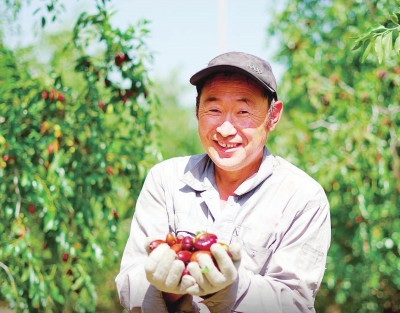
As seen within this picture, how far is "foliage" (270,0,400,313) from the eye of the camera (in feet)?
14.5

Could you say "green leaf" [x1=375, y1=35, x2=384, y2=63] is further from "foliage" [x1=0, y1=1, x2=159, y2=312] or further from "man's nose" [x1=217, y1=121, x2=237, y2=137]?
"foliage" [x1=0, y1=1, x2=159, y2=312]

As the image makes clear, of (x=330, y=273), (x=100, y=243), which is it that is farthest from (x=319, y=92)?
(x=100, y=243)

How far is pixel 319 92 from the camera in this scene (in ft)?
16.4

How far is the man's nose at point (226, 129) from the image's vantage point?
1.99m

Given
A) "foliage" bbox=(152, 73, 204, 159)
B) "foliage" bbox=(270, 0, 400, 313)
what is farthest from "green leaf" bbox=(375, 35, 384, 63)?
"foliage" bbox=(152, 73, 204, 159)

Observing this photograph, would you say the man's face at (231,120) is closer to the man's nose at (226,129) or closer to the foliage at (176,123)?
the man's nose at (226,129)

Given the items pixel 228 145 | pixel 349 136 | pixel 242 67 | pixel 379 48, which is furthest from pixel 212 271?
pixel 349 136

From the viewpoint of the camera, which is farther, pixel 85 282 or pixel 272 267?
pixel 85 282

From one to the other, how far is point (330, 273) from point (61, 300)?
2355 millimetres

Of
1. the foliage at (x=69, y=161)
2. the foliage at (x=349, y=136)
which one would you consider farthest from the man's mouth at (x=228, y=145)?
the foliage at (x=349, y=136)

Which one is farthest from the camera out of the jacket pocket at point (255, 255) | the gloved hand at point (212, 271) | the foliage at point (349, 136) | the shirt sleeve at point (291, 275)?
the foliage at point (349, 136)

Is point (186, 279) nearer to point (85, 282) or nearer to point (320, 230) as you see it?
point (320, 230)

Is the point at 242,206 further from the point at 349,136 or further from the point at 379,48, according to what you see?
the point at 349,136

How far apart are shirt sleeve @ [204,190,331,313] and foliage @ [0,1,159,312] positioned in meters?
1.61
